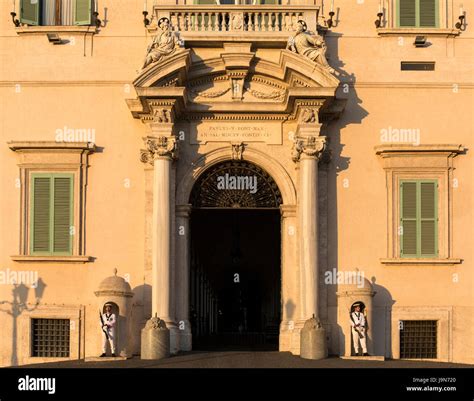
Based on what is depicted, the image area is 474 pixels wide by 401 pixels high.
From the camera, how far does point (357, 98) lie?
23.1 meters

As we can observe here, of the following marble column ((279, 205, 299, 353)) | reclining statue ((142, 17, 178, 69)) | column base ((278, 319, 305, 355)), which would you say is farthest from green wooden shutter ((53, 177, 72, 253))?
column base ((278, 319, 305, 355))

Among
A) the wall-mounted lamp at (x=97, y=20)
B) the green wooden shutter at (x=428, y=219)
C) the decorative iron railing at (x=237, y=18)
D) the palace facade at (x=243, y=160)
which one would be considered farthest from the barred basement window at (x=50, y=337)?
the green wooden shutter at (x=428, y=219)

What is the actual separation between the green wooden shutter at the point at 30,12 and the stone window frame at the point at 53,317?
21.7ft

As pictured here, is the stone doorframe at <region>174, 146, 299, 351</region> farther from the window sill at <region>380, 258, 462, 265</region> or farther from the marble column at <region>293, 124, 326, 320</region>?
the window sill at <region>380, 258, 462, 265</region>

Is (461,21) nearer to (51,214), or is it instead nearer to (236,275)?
(51,214)

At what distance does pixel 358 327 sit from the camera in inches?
844

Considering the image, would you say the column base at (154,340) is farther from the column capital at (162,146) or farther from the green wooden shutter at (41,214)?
the column capital at (162,146)

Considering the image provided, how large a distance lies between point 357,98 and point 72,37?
6737 mm

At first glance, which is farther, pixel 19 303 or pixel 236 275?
pixel 236 275

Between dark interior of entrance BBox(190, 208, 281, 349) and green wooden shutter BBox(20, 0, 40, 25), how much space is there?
7.27 m

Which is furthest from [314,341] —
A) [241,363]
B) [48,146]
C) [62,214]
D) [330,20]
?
[330,20]

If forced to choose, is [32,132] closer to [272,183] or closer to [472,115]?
[272,183]

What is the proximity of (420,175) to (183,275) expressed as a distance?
580 cm

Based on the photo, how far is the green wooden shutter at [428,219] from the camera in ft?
74.4
